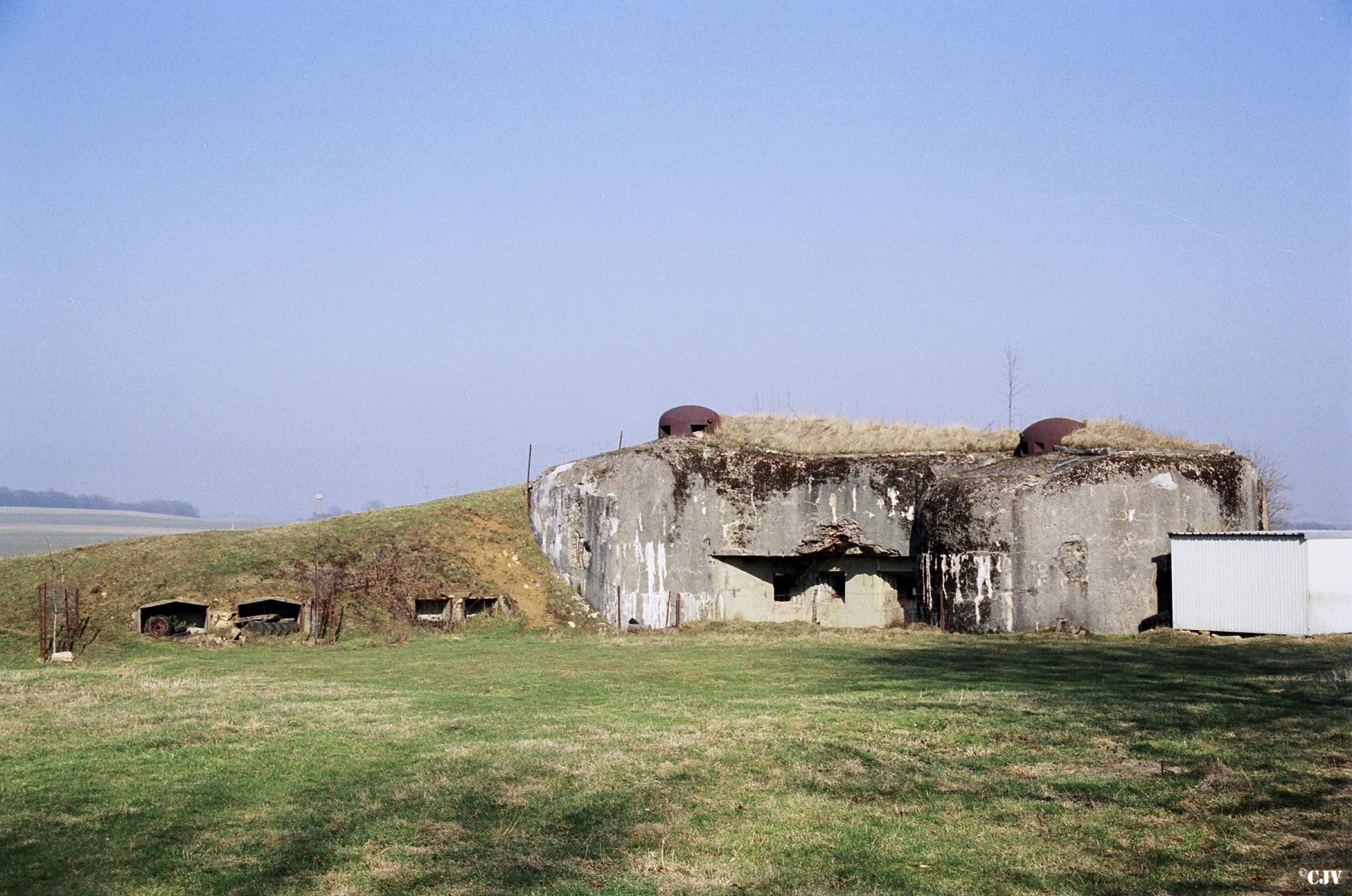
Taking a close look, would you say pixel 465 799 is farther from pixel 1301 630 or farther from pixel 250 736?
pixel 1301 630

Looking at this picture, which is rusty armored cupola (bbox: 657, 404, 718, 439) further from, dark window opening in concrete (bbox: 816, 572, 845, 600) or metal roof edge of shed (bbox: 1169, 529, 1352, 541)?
metal roof edge of shed (bbox: 1169, 529, 1352, 541)

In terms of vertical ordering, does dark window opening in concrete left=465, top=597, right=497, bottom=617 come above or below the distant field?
below

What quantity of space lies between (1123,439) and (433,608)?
1827 cm

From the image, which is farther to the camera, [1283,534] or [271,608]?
[271,608]

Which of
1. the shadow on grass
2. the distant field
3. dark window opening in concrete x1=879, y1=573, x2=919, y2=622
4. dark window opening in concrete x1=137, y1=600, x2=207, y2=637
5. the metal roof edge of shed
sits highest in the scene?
the distant field

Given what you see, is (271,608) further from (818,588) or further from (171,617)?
(818,588)

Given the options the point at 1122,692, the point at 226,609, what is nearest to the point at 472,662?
the point at 226,609

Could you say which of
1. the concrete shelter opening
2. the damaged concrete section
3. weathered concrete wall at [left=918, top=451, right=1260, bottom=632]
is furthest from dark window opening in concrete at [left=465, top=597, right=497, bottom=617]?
weathered concrete wall at [left=918, top=451, right=1260, bottom=632]

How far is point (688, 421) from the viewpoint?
35.8 m

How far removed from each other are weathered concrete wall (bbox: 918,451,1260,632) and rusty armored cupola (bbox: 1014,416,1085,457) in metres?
2.96

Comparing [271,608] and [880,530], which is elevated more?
[880,530]

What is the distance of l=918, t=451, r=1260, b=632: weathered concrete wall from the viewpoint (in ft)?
90.8

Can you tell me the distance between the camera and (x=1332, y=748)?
37.1 ft

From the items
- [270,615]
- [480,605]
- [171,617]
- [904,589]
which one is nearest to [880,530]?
[904,589]
